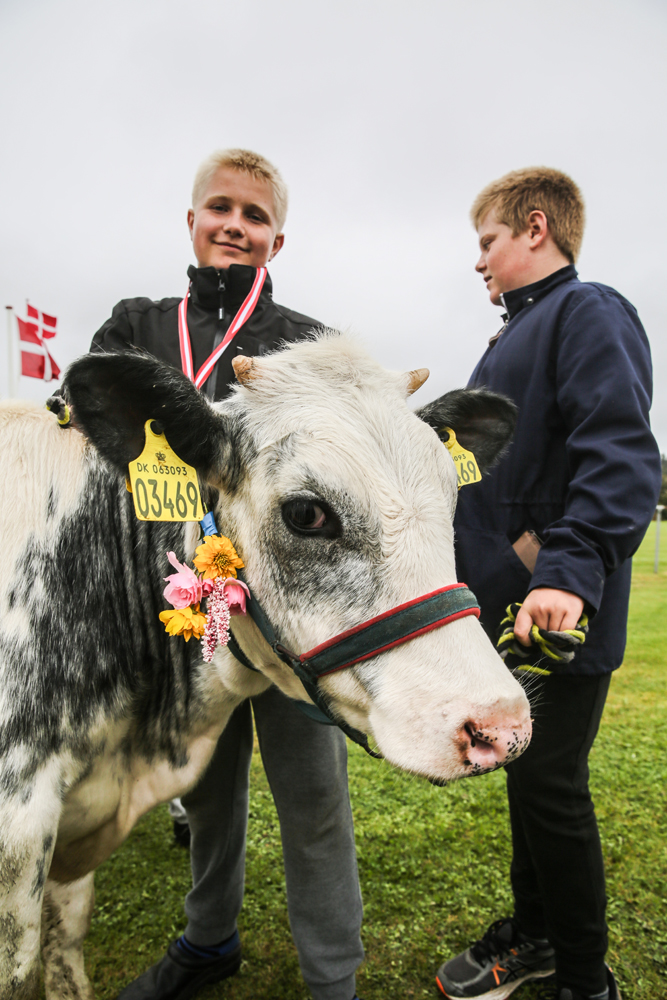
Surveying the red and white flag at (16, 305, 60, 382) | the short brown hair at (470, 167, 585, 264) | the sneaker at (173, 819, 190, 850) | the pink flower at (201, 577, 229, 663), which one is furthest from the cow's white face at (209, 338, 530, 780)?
the red and white flag at (16, 305, 60, 382)

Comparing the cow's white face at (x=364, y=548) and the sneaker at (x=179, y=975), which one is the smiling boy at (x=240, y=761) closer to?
the sneaker at (x=179, y=975)

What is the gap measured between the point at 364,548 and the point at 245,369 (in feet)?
2.30

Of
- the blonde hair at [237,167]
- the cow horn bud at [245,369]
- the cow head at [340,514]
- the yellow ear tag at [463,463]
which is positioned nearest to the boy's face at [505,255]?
the yellow ear tag at [463,463]

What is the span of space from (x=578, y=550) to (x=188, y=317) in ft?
6.09

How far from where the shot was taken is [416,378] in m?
2.05

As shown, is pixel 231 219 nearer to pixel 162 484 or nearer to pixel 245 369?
pixel 245 369

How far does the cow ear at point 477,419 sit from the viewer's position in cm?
219

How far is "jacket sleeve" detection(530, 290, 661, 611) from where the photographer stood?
1.85 m

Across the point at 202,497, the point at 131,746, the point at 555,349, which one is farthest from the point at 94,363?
the point at 555,349

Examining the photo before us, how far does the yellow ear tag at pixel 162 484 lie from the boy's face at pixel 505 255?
178 cm

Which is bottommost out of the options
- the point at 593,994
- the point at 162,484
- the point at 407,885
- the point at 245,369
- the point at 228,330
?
the point at 407,885

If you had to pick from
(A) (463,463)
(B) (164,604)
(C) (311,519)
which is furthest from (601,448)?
(B) (164,604)

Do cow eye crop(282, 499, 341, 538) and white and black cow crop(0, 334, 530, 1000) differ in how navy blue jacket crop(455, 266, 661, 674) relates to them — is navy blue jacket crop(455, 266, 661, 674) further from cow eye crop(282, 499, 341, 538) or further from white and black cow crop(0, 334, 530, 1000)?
cow eye crop(282, 499, 341, 538)

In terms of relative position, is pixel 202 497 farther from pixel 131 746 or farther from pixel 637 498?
pixel 637 498
